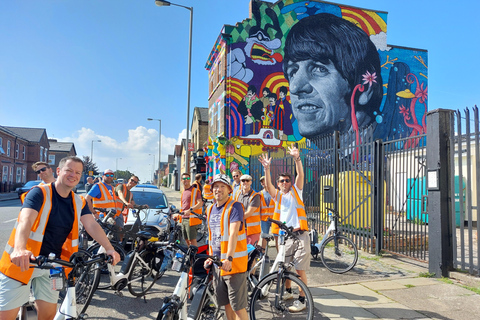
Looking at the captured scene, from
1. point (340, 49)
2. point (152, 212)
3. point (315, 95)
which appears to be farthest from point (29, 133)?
point (152, 212)

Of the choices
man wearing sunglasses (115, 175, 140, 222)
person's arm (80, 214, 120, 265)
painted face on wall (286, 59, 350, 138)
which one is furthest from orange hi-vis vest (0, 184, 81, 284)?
painted face on wall (286, 59, 350, 138)

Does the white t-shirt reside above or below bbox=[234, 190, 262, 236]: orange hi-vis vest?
above

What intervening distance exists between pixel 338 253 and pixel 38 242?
575 cm

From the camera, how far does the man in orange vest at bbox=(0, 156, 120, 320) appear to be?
8.99 ft

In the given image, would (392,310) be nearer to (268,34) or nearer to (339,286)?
(339,286)

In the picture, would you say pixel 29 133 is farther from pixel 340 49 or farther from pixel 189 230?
pixel 189 230

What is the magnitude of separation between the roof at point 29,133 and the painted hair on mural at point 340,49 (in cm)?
4929

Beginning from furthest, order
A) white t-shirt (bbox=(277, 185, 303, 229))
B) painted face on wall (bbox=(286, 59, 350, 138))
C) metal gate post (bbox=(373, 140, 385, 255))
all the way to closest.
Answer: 1. painted face on wall (bbox=(286, 59, 350, 138))
2. metal gate post (bbox=(373, 140, 385, 255))
3. white t-shirt (bbox=(277, 185, 303, 229))

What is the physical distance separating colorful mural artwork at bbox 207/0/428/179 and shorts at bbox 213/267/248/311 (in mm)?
16811

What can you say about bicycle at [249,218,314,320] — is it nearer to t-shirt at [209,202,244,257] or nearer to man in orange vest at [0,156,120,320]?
t-shirt at [209,202,244,257]

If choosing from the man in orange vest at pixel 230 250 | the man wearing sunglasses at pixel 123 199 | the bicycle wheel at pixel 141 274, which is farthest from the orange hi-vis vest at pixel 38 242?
the man wearing sunglasses at pixel 123 199

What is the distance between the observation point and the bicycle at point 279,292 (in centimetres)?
404

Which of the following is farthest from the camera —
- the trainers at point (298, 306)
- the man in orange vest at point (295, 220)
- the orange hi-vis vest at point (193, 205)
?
the orange hi-vis vest at point (193, 205)

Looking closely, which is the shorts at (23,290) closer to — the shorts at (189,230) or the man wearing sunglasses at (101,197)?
the man wearing sunglasses at (101,197)
